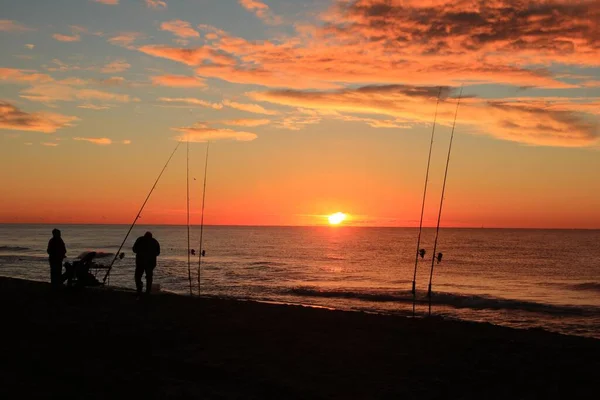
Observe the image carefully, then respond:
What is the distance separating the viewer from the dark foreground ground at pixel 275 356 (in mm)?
6484

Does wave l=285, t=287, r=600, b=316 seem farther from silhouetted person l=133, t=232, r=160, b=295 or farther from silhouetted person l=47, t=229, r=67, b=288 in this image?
silhouetted person l=47, t=229, r=67, b=288

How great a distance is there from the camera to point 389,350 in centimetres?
850

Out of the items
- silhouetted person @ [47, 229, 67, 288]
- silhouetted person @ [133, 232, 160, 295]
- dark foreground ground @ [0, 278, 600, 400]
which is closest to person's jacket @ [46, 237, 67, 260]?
silhouetted person @ [47, 229, 67, 288]

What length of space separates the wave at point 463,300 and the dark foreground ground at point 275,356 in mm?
14531

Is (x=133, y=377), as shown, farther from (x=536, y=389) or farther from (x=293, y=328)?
(x=536, y=389)

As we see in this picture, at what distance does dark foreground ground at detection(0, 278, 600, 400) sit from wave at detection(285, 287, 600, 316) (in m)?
14.5

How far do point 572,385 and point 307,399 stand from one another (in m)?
3.38

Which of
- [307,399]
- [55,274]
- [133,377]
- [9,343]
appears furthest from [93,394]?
[55,274]

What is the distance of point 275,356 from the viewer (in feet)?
26.2

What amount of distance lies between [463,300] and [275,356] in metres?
21.1

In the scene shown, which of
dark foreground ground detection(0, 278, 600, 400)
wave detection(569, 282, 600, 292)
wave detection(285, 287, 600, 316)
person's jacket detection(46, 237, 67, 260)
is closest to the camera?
dark foreground ground detection(0, 278, 600, 400)

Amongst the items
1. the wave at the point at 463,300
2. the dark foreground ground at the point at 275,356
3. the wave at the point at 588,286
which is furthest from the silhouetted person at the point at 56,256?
the wave at the point at 588,286

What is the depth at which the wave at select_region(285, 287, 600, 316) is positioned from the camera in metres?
24.2

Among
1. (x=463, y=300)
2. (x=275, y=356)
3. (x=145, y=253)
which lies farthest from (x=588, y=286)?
(x=275, y=356)
